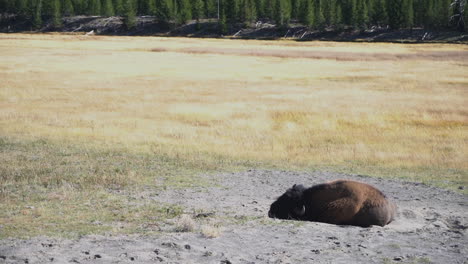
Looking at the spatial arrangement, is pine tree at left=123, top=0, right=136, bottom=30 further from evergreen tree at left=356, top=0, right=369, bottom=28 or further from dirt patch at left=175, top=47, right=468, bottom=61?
dirt patch at left=175, top=47, right=468, bottom=61

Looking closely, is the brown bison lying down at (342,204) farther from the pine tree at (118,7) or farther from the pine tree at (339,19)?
the pine tree at (118,7)

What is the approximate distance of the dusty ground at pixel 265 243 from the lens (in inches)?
313

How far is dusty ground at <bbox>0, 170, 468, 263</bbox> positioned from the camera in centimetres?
795

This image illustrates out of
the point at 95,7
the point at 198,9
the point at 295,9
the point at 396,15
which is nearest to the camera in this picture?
the point at 396,15

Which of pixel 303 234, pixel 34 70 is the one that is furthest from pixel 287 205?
pixel 34 70

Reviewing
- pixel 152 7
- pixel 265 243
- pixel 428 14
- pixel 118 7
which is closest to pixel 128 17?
pixel 152 7

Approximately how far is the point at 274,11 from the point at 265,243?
124 metres

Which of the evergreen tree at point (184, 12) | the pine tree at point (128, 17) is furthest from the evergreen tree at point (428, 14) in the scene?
the pine tree at point (128, 17)

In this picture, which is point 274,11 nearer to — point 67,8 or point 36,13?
point 67,8

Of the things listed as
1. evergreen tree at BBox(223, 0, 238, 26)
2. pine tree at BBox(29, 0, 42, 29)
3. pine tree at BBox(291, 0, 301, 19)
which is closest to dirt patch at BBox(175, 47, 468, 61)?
evergreen tree at BBox(223, 0, 238, 26)

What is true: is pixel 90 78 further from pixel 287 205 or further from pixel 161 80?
pixel 287 205

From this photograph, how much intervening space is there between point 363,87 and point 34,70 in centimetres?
2612

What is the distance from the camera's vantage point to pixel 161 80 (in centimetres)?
4212

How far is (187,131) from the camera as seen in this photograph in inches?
869
